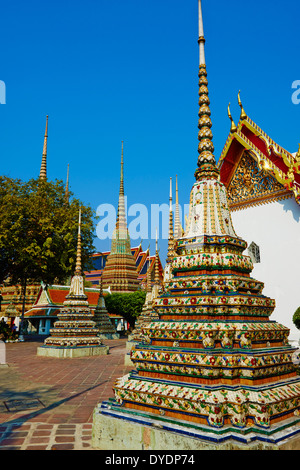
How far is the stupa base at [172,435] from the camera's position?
117 inches

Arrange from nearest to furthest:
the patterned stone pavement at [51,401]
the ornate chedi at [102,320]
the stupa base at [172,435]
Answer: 1. the stupa base at [172,435]
2. the patterned stone pavement at [51,401]
3. the ornate chedi at [102,320]

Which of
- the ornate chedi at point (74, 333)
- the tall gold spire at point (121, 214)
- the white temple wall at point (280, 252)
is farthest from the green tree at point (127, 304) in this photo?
the white temple wall at point (280, 252)

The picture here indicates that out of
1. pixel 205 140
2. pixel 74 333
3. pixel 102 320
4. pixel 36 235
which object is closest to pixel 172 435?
pixel 205 140

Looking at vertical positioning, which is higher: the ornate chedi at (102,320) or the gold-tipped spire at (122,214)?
the gold-tipped spire at (122,214)

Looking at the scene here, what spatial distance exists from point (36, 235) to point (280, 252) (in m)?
11.7

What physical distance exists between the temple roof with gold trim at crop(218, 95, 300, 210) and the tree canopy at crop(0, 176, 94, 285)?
8.62 m

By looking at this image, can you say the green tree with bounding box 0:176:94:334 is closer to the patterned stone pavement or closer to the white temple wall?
the patterned stone pavement

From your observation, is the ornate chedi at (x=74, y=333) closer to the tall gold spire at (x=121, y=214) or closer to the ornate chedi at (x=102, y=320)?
the ornate chedi at (x=102, y=320)

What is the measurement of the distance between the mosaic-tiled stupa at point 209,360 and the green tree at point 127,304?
87.3ft

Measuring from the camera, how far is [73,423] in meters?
4.73

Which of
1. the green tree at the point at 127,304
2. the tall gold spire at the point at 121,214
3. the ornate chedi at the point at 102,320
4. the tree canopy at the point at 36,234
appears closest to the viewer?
the tree canopy at the point at 36,234
